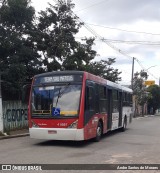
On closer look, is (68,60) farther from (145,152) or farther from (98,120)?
(145,152)

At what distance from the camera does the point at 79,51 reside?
26359 mm

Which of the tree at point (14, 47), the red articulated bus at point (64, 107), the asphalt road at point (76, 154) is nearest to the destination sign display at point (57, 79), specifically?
the red articulated bus at point (64, 107)

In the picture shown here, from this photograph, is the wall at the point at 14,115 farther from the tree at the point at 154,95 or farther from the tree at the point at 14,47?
the tree at the point at 154,95

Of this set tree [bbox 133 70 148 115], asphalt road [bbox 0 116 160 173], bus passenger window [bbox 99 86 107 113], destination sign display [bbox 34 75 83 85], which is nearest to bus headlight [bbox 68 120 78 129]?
asphalt road [bbox 0 116 160 173]

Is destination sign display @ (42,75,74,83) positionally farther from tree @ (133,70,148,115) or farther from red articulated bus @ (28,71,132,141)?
tree @ (133,70,148,115)

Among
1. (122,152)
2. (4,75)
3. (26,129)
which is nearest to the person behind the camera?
(122,152)

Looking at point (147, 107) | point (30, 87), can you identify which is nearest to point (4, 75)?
point (30, 87)

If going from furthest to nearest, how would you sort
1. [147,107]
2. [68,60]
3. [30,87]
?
[147,107] → [68,60] → [30,87]

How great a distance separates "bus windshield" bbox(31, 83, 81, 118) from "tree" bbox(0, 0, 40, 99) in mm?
6825

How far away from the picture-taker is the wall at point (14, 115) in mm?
20969

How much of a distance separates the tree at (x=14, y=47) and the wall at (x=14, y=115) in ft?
2.58

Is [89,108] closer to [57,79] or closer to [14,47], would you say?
[57,79]

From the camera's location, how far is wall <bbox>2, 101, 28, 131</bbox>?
20969 mm

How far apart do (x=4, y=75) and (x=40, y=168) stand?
39.7ft
